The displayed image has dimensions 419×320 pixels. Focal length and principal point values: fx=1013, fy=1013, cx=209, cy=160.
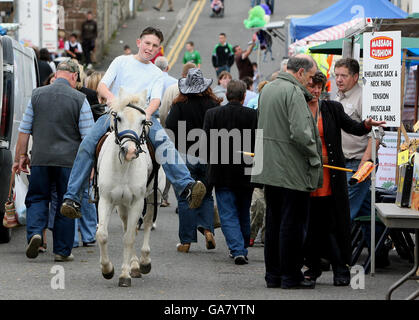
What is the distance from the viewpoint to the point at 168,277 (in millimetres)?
10664

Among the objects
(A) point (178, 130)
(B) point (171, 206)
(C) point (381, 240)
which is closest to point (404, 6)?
(B) point (171, 206)

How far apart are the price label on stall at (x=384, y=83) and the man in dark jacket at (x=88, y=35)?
26974 millimetres

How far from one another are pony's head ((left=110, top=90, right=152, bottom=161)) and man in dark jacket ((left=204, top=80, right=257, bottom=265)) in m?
2.41

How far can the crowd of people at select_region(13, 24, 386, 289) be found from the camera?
9.73 m

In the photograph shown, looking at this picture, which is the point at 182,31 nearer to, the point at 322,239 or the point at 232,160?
the point at 232,160

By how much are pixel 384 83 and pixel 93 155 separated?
10.3 feet

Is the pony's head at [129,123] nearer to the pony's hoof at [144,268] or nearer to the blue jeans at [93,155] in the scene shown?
the blue jeans at [93,155]

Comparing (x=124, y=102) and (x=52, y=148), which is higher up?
(x=124, y=102)

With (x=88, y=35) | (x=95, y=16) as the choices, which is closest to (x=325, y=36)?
(x=88, y=35)

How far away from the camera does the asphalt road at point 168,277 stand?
9492 mm

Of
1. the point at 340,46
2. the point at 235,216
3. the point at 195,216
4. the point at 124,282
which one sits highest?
the point at 340,46
